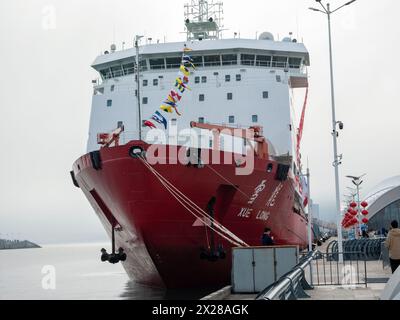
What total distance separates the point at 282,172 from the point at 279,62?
8.73 metres

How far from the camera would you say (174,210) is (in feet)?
53.8

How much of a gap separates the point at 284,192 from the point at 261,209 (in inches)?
97.7

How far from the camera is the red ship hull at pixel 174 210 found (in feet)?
53.5

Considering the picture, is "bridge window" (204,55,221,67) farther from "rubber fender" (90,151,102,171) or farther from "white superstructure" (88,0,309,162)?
"rubber fender" (90,151,102,171)

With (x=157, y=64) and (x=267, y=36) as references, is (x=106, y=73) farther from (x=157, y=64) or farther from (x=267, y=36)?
(x=267, y=36)

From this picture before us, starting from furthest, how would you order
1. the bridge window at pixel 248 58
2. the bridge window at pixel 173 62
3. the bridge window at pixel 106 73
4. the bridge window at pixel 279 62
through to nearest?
the bridge window at pixel 106 73, the bridge window at pixel 279 62, the bridge window at pixel 248 58, the bridge window at pixel 173 62

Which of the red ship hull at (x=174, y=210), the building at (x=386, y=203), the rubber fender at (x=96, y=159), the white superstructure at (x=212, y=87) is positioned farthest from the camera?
the building at (x=386, y=203)

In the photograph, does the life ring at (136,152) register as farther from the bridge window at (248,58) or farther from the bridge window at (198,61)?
the bridge window at (248,58)

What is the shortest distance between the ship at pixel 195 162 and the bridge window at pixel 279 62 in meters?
0.05

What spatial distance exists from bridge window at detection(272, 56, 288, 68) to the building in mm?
49505

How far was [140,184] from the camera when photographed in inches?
640

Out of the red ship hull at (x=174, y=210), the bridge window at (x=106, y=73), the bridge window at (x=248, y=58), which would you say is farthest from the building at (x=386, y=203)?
the red ship hull at (x=174, y=210)

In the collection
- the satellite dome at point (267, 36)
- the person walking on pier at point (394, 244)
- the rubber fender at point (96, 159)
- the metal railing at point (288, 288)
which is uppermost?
the satellite dome at point (267, 36)
